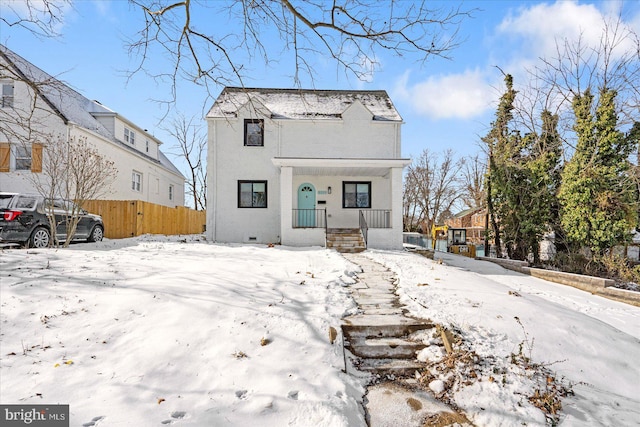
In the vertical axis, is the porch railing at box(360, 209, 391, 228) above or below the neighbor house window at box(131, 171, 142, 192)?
below

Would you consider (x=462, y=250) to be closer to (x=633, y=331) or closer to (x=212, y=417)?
(x=633, y=331)

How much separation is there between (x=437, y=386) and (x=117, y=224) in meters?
15.3

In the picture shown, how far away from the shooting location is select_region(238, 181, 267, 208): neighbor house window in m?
14.1

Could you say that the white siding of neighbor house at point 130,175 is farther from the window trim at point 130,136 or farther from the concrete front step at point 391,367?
the concrete front step at point 391,367

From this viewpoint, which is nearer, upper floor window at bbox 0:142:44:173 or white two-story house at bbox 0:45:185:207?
white two-story house at bbox 0:45:185:207

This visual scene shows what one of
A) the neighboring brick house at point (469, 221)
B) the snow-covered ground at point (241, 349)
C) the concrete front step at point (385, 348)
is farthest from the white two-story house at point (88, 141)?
the neighboring brick house at point (469, 221)

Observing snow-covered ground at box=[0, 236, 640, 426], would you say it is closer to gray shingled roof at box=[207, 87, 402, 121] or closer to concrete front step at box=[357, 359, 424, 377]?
concrete front step at box=[357, 359, 424, 377]

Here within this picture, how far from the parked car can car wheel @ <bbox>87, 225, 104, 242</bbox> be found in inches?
56.5

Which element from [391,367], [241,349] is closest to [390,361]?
[391,367]

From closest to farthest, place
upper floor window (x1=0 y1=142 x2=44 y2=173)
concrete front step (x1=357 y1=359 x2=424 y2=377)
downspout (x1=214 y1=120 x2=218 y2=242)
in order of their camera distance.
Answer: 1. concrete front step (x1=357 y1=359 x2=424 y2=377)
2. downspout (x1=214 y1=120 x2=218 y2=242)
3. upper floor window (x1=0 y1=142 x2=44 y2=173)

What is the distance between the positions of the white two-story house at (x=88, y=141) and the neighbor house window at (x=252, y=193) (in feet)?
16.6

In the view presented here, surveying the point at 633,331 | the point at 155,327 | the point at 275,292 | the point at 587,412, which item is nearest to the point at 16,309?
the point at 155,327

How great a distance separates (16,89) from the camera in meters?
15.1

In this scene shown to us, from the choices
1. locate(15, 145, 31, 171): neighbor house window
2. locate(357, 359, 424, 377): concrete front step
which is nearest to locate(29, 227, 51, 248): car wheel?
locate(15, 145, 31, 171): neighbor house window
